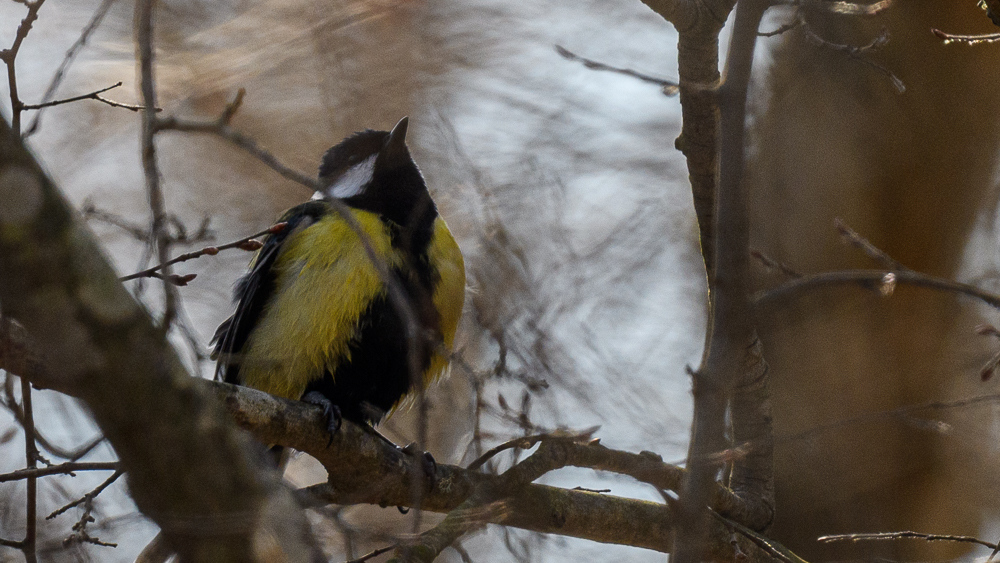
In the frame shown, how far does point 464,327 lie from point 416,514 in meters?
2.71

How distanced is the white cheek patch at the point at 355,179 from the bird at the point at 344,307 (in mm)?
163

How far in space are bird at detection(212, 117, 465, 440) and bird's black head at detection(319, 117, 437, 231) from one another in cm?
2

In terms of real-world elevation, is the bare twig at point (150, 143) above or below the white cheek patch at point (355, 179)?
above

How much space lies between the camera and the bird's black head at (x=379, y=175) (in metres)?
4.18

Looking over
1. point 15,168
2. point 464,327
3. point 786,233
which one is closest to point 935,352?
point 786,233

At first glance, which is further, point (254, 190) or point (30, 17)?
point (254, 190)

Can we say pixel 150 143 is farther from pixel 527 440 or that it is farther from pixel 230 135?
pixel 527 440

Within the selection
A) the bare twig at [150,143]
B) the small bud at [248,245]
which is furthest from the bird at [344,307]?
the bare twig at [150,143]

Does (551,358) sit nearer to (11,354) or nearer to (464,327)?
(464,327)

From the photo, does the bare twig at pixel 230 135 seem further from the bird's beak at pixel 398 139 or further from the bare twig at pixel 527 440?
the bird's beak at pixel 398 139

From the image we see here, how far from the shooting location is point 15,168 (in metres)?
1.61

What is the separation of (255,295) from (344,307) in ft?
1.87

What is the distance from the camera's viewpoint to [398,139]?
4.48 m

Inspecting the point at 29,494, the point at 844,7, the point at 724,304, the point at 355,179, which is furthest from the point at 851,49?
the point at 29,494
